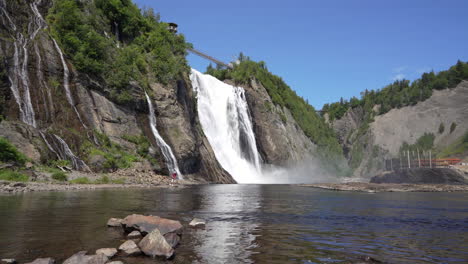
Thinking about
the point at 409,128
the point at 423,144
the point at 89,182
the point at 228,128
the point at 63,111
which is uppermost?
the point at 409,128

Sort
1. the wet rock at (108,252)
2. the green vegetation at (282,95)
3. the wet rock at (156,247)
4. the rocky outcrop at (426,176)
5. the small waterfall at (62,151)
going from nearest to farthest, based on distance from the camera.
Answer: the wet rock at (108,252) < the wet rock at (156,247) < the small waterfall at (62,151) < the rocky outcrop at (426,176) < the green vegetation at (282,95)

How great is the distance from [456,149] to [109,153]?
120666 millimetres

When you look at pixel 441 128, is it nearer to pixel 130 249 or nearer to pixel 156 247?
pixel 156 247

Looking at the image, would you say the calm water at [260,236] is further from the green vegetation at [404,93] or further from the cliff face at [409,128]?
the green vegetation at [404,93]

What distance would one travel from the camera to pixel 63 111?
3494 cm

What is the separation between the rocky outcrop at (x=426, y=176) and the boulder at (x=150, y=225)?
262 ft

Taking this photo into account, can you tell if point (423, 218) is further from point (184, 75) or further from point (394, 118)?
point (394, 118)

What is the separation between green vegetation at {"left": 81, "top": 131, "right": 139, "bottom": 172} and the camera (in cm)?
3334

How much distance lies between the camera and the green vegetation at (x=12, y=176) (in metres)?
24.9

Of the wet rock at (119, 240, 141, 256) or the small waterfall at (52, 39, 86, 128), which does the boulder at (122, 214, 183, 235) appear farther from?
the small waterfall at (52, 39, 86, 128)

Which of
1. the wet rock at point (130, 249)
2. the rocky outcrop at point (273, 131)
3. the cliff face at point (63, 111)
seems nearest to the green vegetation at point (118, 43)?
the cliff face at point (63, 111)

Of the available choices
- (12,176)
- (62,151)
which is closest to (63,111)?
(62,151)

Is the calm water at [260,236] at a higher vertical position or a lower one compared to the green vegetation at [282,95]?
lower

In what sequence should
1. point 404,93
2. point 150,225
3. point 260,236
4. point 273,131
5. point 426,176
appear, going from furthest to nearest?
point 404,93 < point 273,131 < point 426,176 < point 260,236 < point 150,225
